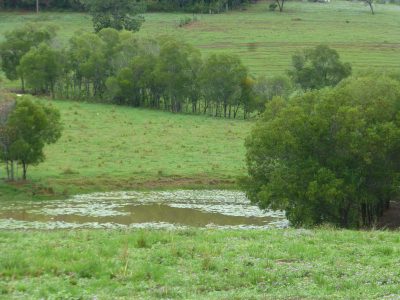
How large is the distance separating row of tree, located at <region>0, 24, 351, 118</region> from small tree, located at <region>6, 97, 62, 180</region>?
37.7 metres

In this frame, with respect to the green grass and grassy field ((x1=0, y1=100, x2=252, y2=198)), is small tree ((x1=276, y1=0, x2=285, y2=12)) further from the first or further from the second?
the green grass

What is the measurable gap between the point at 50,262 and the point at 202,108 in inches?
3463

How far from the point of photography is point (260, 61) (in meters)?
123

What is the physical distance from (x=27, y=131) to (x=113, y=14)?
286ft

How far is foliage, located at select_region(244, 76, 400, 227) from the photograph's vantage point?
40469 mm

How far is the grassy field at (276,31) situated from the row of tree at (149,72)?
58.7 feet

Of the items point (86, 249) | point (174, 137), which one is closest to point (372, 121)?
point (86, 249)

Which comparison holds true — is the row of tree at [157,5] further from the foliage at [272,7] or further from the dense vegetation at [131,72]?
the dense vegetation at [131,72]

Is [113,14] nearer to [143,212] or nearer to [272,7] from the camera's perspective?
[272,7]

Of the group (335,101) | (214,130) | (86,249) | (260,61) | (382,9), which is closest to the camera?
(86,249)

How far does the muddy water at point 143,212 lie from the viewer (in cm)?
4409

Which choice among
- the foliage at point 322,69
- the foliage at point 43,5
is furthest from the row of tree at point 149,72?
the foliage at point 43,5

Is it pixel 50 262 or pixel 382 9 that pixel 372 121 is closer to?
pixel 50 262

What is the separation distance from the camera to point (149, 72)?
94500 mm
